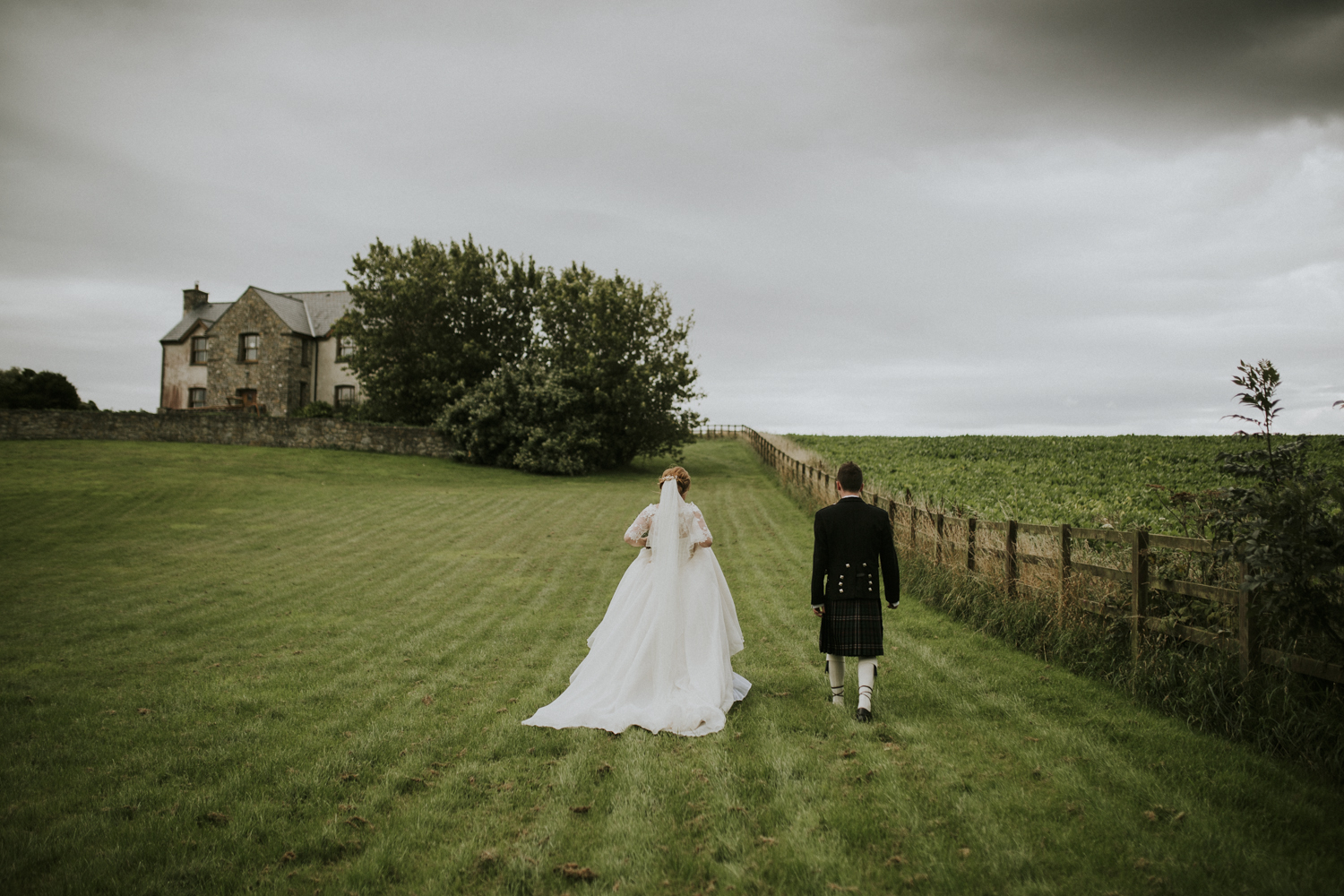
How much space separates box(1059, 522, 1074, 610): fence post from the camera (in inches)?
294

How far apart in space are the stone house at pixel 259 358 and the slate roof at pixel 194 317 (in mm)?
81

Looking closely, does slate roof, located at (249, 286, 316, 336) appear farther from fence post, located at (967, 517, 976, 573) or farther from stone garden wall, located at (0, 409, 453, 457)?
fence post, located at (967, 517, 976, 573)

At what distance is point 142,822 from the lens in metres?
4.16

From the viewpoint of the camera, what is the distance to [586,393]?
34.8 metres

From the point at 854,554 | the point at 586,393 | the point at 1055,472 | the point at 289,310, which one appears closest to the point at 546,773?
the point at 854,554

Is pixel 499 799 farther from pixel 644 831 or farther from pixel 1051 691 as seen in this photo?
pixel 1051 691

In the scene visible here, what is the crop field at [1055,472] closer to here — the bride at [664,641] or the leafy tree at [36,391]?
the bride at [664,641]

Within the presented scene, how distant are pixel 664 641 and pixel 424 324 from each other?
3560 centimetres

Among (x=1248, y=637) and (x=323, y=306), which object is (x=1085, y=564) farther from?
(x=323, y=306)

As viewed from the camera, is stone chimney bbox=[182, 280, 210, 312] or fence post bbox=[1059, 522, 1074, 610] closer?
fence post bbox=[1059, 522, 1074, 610]

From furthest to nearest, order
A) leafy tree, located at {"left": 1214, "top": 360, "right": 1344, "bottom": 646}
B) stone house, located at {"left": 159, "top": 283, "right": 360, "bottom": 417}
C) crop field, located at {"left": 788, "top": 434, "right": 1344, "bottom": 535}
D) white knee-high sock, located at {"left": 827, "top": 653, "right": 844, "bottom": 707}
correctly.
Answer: stone house, located at {"left": 159, "top": 283, "right": 360, "bottom": 417}
crop field, located at {"left": 788, "top": 434, "right": 1344, "bottom": 535}
white knee-high sock, located at {"left": 827, "top": 653, "right": 844, "bottom": 707}
leafy tree, located at {"left": 1214, "top": 360, "right": 1344, "bottom": 646}

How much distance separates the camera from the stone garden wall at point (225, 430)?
99.5 feet

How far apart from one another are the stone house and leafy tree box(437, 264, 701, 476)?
1316cm

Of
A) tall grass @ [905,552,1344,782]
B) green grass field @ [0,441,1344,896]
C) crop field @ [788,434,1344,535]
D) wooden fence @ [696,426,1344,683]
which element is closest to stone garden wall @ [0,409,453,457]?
crop field @ [788,434,1344,535]
